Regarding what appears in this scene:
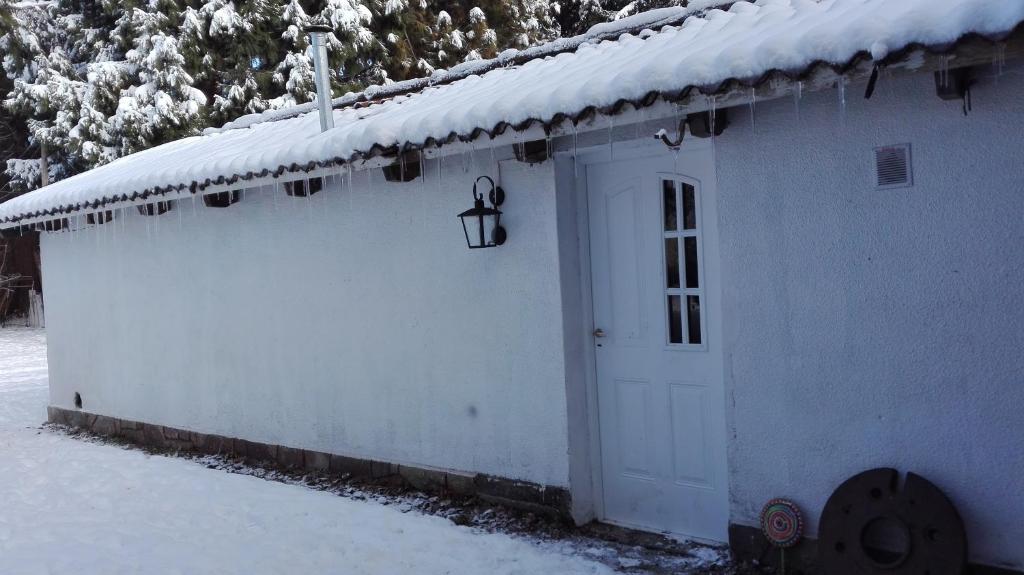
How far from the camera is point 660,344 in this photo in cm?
496

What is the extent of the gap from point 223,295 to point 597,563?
4.54 metres

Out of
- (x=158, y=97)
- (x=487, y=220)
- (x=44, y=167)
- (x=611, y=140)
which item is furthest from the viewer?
(x=44, y=167)

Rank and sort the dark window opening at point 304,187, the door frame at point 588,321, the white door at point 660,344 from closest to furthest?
the white door at point 660,344 < the door frame at point 588,321 < the dark window opening at point 304,187

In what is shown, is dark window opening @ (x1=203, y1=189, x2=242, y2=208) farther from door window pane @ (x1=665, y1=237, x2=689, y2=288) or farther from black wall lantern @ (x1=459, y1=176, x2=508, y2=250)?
door window pane @ (x1=665, y1=237, x2=689, y2=288)

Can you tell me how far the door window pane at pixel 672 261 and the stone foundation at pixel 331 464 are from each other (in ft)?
Result: 4.65

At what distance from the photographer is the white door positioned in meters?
4.78

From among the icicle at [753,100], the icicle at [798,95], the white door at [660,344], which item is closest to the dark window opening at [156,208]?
the white door at [660,344]

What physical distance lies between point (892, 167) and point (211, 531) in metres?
4.54

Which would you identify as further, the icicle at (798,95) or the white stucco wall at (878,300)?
the icicle at (798,95)

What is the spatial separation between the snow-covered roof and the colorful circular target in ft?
6.66

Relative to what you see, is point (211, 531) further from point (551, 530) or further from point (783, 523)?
point (783, 523)

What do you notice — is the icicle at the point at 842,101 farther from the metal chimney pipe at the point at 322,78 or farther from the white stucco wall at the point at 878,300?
the metal chimney pipe at the point at 322,78

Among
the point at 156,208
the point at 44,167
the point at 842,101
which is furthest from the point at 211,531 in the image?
the point at 44,167

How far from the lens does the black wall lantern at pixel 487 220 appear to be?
5.39 metres
